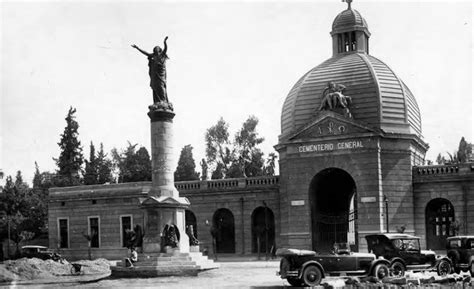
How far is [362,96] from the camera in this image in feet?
157

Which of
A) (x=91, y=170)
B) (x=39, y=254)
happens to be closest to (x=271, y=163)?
(x=91, y=170)

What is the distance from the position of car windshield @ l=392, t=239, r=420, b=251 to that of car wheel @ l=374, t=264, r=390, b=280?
2.22 metres

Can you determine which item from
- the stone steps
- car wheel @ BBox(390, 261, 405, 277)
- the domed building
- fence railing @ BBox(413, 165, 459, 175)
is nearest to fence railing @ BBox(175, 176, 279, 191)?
the domed building

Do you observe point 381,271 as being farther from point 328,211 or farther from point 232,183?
point 232,183

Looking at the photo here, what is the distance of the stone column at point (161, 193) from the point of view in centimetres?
3131

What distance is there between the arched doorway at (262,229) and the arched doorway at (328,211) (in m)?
3.99

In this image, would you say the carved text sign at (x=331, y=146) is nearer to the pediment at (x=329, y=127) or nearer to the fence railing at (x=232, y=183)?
the pediment at (x=329, y=127)

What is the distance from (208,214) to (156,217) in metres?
21.6

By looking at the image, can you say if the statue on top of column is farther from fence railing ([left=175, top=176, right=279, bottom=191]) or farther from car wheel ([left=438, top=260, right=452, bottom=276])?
fence railing ([left=175, top=176, right=279, bottom=191])

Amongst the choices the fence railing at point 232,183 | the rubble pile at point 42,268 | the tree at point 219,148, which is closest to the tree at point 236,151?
the tree at point 219,148

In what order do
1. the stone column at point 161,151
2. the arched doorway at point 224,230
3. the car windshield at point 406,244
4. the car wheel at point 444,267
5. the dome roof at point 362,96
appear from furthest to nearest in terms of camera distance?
the arched doorway at point 224,230
the dome roof at point 362,96
the stone column at point 161,151
the car wheel at point 444,267
the car windshield at point 406,244

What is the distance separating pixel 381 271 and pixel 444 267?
4.55 metres

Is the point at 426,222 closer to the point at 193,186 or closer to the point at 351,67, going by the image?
A: the point at 351,67

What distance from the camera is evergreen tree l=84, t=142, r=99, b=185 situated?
88.0m
